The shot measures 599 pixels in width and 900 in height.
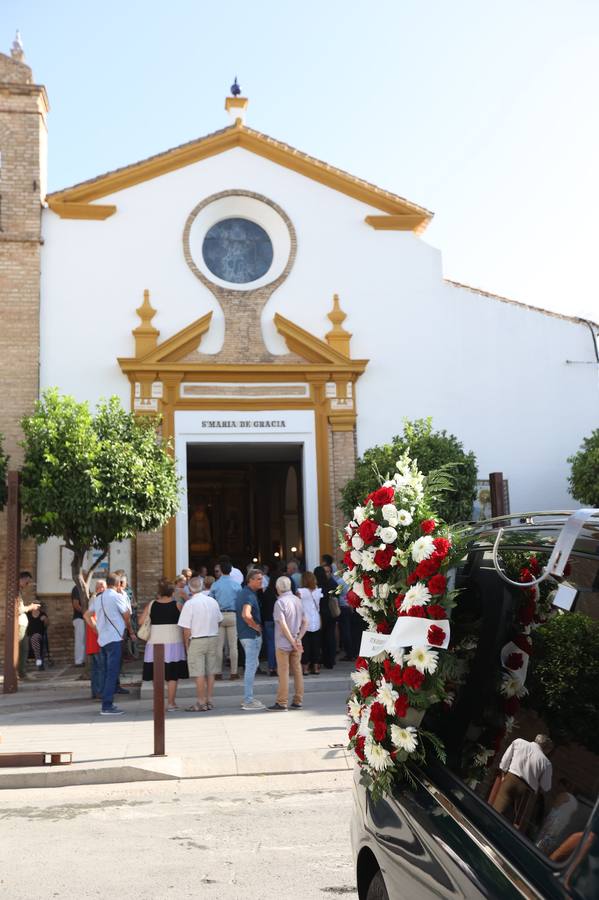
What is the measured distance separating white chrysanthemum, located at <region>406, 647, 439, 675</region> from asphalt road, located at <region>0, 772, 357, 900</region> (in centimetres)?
229

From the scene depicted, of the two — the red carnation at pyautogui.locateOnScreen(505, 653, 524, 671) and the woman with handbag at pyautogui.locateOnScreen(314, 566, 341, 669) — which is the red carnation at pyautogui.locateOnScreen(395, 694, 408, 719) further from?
the woman with handbag at pyautogui.locateOnScreen(314, 566, 341, 669)

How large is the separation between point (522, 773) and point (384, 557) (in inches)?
48.7

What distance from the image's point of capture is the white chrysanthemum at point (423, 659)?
126 inches

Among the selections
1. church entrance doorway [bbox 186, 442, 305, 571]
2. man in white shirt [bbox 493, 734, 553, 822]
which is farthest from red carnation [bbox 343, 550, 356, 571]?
church entrance doorway [bbox 186, 442, 305, 571]

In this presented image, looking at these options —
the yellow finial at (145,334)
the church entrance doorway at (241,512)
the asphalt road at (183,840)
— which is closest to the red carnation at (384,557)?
the asphalt road at (183,840)

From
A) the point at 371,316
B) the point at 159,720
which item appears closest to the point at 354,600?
the point at 159,720

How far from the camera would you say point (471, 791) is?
286 centimetres

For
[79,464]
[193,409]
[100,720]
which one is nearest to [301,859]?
[100,720]

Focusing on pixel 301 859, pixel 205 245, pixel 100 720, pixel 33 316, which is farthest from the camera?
pixel 205 245

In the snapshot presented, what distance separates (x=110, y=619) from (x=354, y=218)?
1233 centimetres

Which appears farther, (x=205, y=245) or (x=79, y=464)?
(x=205, y=245)

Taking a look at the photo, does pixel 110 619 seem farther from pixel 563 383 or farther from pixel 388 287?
pixel 563 383

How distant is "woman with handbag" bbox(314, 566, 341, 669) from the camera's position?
15109 millimetres

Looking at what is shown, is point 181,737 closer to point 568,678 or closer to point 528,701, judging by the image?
point 528,701
